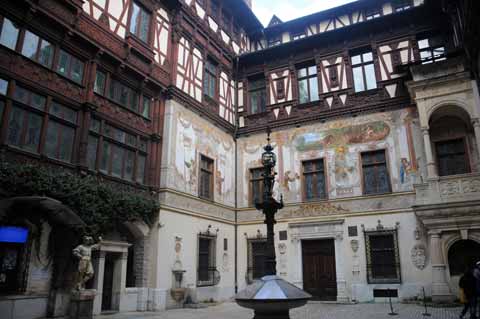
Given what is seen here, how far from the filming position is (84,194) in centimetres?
1009

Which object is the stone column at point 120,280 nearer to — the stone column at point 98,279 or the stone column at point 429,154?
the stone column at point 98,279

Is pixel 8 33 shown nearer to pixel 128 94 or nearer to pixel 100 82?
pixel 100 82

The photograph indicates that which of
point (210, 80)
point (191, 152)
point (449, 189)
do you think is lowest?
point (449, 189)

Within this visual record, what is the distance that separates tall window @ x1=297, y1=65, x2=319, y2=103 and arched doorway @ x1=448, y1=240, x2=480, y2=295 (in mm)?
8007

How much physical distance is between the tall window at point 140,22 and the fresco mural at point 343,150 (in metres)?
6.79

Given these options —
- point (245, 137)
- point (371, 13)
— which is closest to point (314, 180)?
point (245, 137)

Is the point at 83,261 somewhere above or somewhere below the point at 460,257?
below

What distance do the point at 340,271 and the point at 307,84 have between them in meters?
8.17

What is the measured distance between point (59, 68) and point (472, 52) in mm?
12417

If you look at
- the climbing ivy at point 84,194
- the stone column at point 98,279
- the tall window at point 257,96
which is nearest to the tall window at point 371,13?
the tall window at point 257,96

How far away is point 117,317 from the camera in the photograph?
10.1m

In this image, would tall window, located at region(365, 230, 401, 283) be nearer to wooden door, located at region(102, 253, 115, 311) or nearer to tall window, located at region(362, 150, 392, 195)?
tall window, located at region(362, 150, 392, 195)

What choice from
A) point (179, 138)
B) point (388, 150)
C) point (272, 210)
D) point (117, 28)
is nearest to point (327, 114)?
point (388, 150)

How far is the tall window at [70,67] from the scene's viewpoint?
10641mm
